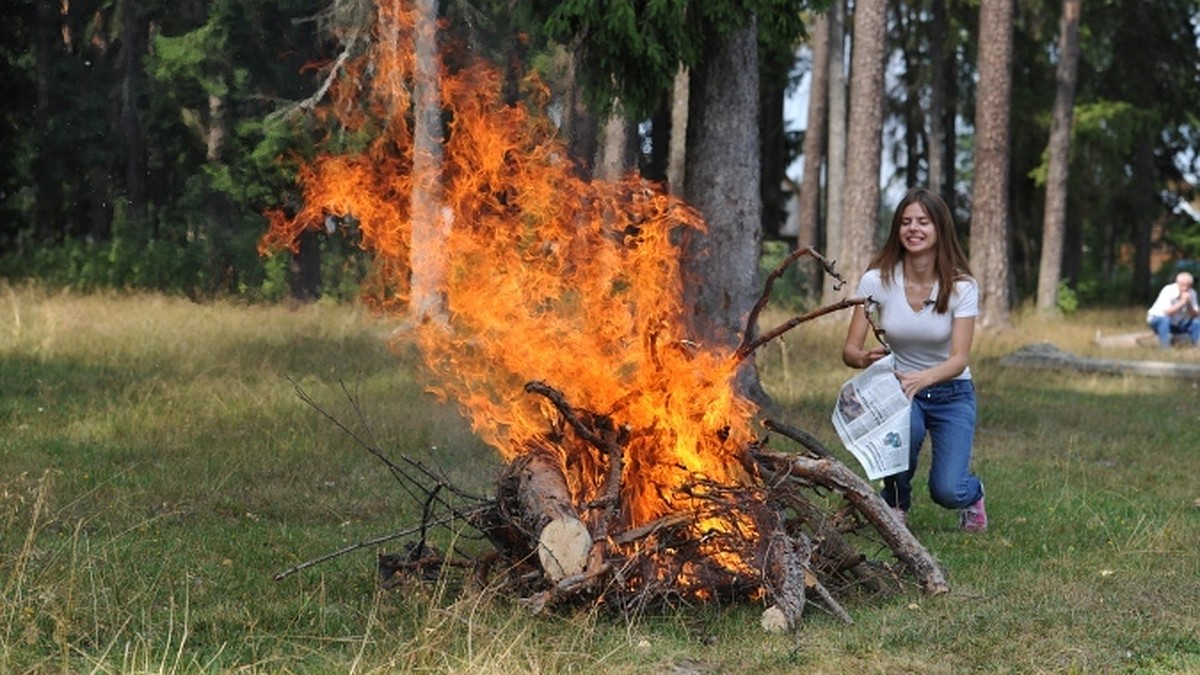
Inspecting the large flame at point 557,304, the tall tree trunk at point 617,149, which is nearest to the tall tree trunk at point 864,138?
the tall tree trunk at point 617,149

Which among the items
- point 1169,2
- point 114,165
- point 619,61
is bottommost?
point 114,165

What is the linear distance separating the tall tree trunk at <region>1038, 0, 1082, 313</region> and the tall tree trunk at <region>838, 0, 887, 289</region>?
772 cm

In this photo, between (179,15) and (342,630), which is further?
(179,15)

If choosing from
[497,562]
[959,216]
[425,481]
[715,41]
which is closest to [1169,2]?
[959,216]

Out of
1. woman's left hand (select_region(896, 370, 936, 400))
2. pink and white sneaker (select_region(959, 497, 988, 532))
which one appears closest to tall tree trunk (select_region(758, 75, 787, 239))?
pink and white sneaker (select_region(959, 497, 988, 532))

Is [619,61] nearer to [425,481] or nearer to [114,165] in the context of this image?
[425,481]

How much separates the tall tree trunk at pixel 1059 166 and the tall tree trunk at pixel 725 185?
18.5 m

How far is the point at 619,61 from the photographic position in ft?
39.4

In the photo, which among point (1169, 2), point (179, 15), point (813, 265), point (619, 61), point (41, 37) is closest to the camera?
point (619, 61)

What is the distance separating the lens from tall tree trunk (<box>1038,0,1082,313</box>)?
30016mm

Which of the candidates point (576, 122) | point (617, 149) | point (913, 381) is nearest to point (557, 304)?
point (913, 381)

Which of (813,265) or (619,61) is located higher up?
(619,61)

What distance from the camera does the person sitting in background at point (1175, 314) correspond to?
22.5m

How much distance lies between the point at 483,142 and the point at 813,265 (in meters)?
25.2
